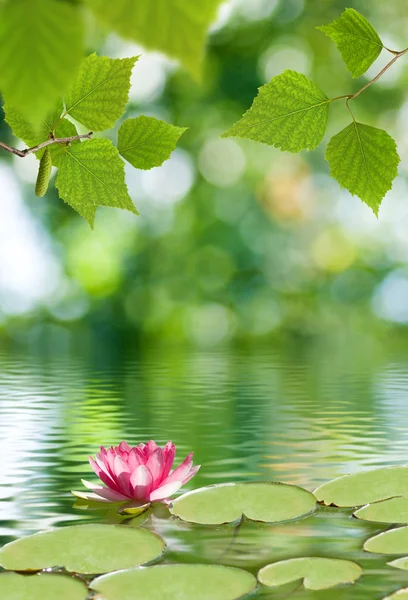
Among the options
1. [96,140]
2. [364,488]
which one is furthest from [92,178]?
[364,488]

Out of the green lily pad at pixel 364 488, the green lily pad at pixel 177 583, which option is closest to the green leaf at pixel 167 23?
the green lily pad at pixel 177 583

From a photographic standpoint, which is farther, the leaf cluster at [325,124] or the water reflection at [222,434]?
the water reflection at [222,434]

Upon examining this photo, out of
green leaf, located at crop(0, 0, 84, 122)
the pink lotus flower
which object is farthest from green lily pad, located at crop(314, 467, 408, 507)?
green leaf, located at crop(0, 0, 84, 122)

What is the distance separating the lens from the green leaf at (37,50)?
10 cm

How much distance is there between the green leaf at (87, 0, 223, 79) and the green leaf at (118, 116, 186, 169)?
6.8 inches

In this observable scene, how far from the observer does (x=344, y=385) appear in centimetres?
212

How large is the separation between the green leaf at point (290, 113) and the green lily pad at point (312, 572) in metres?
0.38

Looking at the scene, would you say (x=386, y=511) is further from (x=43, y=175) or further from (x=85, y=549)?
(x=43, y=175)

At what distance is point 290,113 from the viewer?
256mm

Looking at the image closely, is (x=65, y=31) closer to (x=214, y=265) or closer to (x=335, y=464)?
(x=335, y=464)

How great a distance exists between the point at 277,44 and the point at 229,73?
0.36 m

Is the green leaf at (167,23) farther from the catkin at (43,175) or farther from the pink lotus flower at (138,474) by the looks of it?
the pink lotus flower at (138,474)

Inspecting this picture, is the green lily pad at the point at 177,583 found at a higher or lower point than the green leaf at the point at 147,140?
lower

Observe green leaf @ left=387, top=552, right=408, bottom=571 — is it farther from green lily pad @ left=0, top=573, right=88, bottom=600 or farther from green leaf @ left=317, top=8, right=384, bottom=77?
green leaf @ left=317, top=8, right=384, bottom=77
